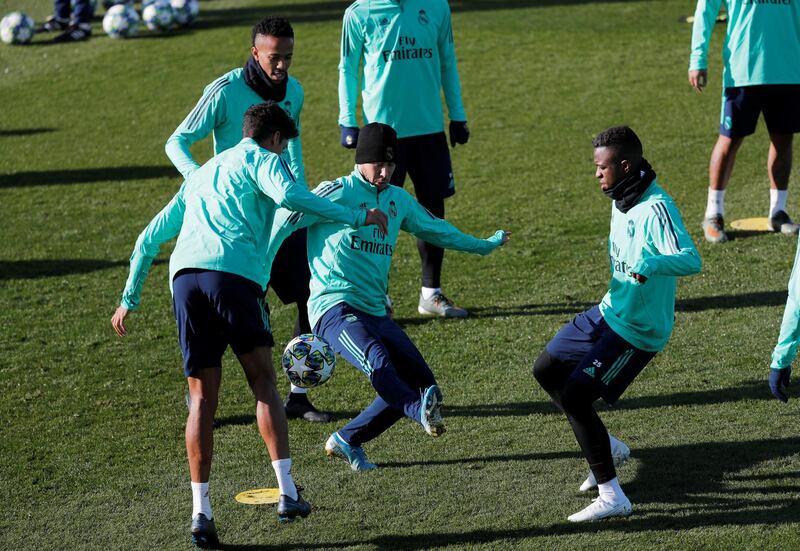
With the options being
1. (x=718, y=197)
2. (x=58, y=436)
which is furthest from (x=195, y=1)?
(x=58, y=436)

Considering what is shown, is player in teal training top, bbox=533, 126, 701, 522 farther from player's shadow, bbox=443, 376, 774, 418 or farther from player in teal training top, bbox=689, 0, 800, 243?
player in teal training top, bbox=689, 0, 800, 243

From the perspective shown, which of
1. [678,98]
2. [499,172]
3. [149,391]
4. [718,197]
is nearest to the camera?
[149,391]

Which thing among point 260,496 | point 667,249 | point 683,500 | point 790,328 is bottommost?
point 260,496

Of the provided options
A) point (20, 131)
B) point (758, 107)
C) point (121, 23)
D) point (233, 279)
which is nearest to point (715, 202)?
point (758, 107)

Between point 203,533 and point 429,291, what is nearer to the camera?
point 203,533

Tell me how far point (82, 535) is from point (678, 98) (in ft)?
38.7

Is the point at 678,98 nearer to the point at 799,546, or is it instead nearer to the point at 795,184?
the point at 795,184

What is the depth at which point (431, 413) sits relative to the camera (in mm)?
6074

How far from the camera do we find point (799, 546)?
5.73m

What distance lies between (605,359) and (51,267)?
6.90 metres

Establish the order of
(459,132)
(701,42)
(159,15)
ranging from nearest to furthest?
(459,132) → (701,42) → (159,15)

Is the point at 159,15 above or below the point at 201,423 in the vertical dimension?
below

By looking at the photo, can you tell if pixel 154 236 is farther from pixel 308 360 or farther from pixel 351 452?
pixel 351 452

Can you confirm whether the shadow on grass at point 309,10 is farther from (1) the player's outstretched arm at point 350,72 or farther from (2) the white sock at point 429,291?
(2) the white sock at point 429,291
